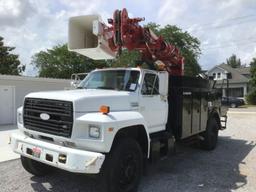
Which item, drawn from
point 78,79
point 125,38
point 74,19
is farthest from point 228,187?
point 74,19

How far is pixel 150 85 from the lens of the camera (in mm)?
5941

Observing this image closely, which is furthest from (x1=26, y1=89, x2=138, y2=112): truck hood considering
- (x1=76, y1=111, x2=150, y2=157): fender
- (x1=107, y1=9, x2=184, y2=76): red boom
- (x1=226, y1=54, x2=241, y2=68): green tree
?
(x1=226, y1=54, x2=241, y2=68): green tree

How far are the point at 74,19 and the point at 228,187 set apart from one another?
176 inches

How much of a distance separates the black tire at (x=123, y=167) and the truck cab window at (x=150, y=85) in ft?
3.87

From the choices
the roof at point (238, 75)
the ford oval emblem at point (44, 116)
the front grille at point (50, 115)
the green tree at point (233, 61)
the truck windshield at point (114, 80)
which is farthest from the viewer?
the green tree at point (233, 61)

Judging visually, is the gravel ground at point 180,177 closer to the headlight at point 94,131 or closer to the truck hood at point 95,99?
the headlight at point 94,131

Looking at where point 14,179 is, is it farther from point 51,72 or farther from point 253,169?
point 51,72

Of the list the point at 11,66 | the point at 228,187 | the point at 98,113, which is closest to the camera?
the point at 98,113

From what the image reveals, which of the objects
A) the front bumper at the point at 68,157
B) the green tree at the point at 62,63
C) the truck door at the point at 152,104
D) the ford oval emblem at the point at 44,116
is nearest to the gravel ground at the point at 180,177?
the front bumper at the point at 68,157

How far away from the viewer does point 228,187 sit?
5.55 m

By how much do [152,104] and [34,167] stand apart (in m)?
2.62

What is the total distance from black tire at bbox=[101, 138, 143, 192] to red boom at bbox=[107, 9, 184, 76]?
2.25 m

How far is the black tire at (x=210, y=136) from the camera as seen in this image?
8578 millimetres

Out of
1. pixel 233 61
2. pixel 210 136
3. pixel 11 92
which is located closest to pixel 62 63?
pixel 11 92
